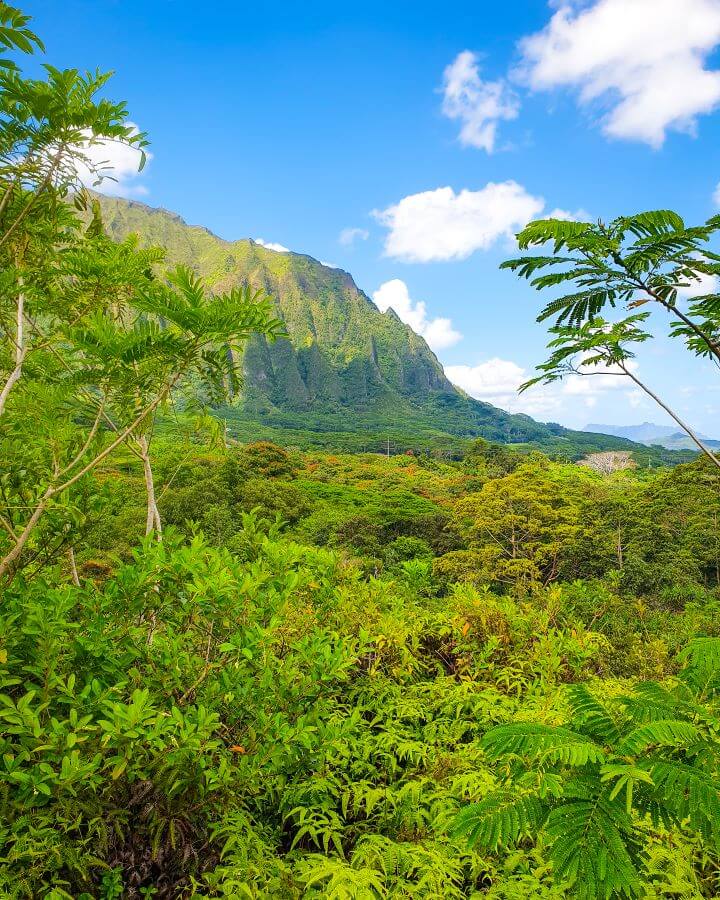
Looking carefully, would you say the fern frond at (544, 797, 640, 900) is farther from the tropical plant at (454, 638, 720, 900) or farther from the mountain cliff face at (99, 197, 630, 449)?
the mountain cliff face at (99, 197, 630, 449)

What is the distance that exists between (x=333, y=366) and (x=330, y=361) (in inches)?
123

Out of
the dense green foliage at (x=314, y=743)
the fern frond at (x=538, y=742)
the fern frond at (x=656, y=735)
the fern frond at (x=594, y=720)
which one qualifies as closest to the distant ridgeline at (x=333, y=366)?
the dense green foliage at (x=314, y=743)

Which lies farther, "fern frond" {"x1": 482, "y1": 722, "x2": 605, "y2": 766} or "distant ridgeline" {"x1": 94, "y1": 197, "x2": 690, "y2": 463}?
"distant ridgeline" {"x1": 94, "y1": 197, "x2": 690, "y2": 463}

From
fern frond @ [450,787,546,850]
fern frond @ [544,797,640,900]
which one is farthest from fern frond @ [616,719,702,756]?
fern frond @ [450,787,546,850]

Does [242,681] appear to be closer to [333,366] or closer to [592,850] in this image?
[592,850]

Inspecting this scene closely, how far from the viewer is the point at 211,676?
Result: 188cm

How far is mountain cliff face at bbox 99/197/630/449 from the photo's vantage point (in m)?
121

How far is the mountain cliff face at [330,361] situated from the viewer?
398 ft

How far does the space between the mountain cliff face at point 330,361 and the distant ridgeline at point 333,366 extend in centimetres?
36

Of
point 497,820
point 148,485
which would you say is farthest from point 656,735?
point 148,485

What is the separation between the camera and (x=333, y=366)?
485ft

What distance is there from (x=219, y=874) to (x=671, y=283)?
92.9 inches

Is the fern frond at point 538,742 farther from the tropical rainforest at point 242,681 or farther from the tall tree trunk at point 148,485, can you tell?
the tall tree trunk at point 148,485

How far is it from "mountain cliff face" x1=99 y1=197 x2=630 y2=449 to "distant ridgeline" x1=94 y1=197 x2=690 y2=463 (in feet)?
1.19
